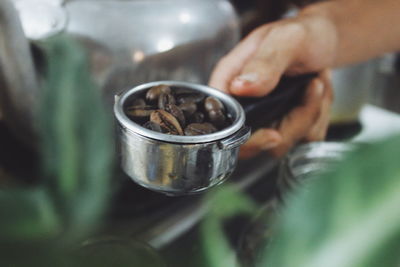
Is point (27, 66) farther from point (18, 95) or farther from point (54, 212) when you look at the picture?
point (54, 212)

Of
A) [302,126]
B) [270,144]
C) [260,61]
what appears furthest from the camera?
[302,126]

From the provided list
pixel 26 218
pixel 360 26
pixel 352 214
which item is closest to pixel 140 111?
pixel 26 218

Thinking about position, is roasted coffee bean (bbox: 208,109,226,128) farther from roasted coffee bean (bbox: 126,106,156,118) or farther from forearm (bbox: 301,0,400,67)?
forearm (bbox: 301,0,400,67)

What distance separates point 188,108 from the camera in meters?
0.42

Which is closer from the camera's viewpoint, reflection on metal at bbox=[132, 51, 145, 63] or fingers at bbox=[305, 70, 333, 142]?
reflection on metal at bbox=[132, 51, 145, 63]

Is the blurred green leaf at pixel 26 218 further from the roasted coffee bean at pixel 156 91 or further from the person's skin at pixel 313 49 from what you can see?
the person's skin at pixel 313 49

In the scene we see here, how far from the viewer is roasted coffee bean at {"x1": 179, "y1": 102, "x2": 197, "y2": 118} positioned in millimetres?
418

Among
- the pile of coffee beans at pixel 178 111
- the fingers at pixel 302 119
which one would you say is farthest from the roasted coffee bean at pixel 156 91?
the fingers at pixel 302 119

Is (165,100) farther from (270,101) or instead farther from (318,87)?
(318,87)

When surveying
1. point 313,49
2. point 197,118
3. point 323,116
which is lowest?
point 323,116

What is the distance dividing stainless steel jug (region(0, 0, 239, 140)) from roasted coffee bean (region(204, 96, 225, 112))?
0.24 metres

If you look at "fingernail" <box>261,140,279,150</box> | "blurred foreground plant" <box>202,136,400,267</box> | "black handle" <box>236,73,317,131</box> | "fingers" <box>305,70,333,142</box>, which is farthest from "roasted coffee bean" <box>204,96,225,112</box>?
"fingers" <box>305,70,333,142</box>

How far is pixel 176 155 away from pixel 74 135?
234mm

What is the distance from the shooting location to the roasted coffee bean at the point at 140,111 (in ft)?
1.29
